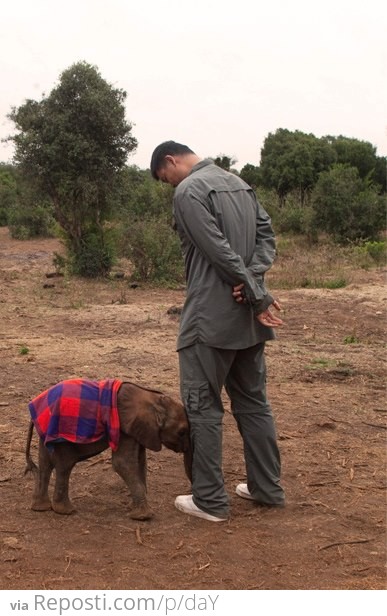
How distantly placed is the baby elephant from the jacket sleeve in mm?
705

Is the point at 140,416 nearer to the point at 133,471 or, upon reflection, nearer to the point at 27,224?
the point at 133,471

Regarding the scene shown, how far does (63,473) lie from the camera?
369 centimetres

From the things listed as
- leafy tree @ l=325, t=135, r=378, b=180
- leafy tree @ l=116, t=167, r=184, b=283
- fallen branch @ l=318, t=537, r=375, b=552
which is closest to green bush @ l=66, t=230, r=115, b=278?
leafy tree @ l=116, t=167, r=184, b=283

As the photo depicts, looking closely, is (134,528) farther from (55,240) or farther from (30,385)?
(55,240)

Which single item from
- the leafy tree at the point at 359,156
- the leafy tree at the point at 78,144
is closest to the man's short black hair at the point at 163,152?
the leafy tree at the point at 78,144

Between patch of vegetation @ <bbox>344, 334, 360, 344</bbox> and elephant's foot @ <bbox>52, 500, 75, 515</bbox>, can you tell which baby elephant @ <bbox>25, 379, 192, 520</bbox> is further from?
patch of vegetation @ <bbox>344, 334, 360, 344</bbox>

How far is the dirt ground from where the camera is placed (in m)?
3.12

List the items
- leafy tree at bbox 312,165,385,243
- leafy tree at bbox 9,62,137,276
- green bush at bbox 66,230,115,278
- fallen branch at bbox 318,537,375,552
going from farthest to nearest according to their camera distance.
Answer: leafy tree at bbox 312,165,385,243
green bush at bbox 66,230,115,278
leafy tree at bbox 9,62,137,276
fallen branch at bbox 318,537,375,552

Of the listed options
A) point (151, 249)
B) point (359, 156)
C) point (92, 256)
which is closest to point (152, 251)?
point (151, 249)

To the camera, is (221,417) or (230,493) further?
(230,493)

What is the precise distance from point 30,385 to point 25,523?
111 inches

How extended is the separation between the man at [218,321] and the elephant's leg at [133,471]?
24cm

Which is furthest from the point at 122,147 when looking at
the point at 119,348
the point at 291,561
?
the point at 291,561

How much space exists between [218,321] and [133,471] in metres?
0.90
